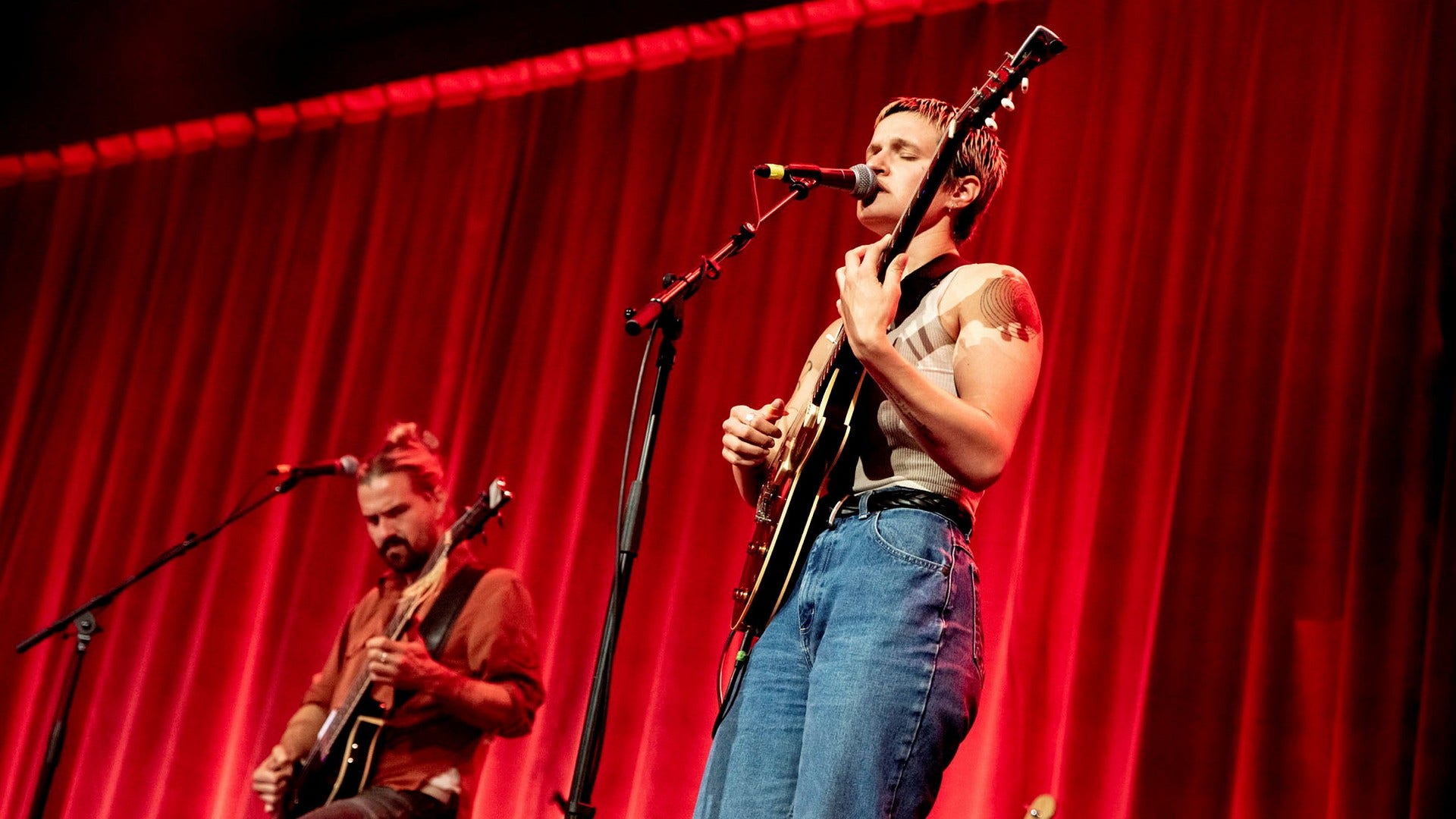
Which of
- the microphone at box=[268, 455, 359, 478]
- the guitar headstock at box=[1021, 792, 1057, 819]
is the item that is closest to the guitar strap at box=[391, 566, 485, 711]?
the microphone at box=[268, 455, 359, 478]

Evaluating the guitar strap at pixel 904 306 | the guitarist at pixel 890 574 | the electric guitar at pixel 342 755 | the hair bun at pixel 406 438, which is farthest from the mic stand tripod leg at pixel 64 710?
the guitar strap at pixel 904 306

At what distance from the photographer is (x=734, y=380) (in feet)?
15.3

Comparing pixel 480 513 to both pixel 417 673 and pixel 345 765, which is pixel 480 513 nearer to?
pixel 417 673

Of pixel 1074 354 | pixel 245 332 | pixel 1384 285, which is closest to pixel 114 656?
pixel 245 332

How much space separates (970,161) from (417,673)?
1.73 m

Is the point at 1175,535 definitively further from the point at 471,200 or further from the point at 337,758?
the point at 471,200

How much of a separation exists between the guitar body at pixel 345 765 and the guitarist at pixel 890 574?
1.47m

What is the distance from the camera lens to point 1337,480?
3.51 m

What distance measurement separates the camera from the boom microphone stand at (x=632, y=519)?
1.98m

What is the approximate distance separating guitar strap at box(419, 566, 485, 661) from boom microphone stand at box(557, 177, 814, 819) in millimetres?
1207

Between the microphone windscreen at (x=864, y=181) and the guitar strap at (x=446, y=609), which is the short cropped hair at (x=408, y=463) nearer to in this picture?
the guitar strap at (x=446, y=609)

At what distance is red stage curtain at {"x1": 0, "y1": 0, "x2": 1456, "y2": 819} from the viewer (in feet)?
11.5

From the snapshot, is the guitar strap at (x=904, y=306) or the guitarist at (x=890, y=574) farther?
the guitar strap at (x=904, y=306)

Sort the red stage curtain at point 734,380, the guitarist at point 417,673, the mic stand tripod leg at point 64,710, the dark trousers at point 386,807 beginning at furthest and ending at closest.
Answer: the mic stand tripod leg at point 64,710 → the red stage curtain at point 734,380 → the guitarist at point 417,673 → the dark trousers at point 386,807
